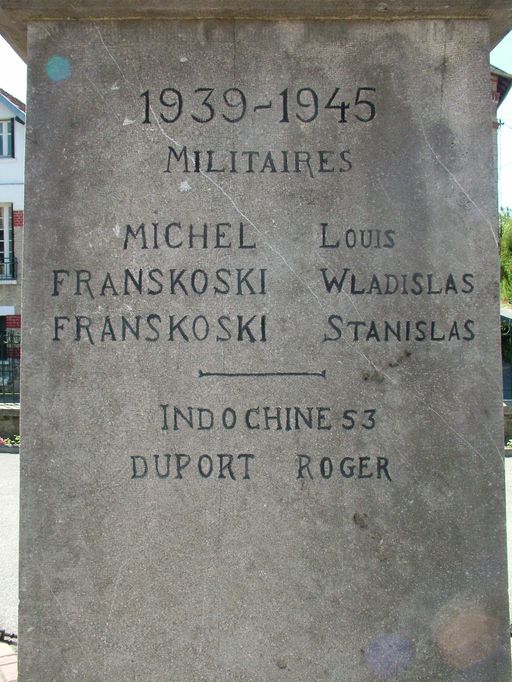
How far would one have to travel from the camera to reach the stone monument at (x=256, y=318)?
8.68 feet

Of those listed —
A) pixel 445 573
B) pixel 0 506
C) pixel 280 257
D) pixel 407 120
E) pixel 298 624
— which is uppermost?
pixel 407 120

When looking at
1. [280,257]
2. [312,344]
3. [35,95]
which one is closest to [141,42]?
[35,95]

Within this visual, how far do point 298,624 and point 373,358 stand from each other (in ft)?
3.20

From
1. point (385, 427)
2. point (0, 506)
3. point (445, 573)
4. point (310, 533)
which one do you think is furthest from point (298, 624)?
point (0, 506)

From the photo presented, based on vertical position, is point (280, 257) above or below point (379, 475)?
above

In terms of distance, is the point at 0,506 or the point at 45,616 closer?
the point at 45,616

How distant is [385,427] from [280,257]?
0.71m

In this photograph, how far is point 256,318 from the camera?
8.77 ft

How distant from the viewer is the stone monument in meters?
2.64

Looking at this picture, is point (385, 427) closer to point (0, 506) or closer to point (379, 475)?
point (379, 475)

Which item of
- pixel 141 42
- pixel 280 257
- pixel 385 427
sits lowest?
pixel 385 427

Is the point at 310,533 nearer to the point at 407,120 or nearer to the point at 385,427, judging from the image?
the point at 385,427

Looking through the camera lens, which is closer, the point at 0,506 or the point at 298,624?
the point at 298,624

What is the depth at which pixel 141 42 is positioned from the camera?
8.82 ft
